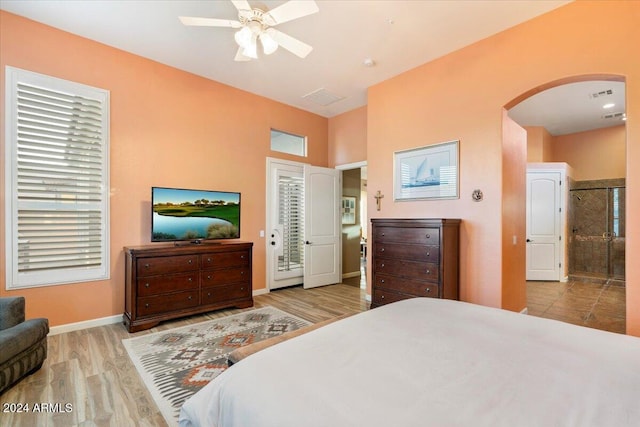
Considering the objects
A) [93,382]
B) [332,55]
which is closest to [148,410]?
[93,382]

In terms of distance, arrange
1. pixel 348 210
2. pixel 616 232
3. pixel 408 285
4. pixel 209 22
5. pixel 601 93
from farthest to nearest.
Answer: pixel 348 210
pixel 616 232
pixel 601 93
pixel 408 285
pixel 209 22

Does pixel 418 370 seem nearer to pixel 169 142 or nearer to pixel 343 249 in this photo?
pixel 169 142

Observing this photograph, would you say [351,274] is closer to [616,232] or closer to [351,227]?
[351,227]

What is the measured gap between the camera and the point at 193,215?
4.02m

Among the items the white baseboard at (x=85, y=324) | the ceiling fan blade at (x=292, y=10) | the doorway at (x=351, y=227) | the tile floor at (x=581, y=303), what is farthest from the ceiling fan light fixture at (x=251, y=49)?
the tile floor at (x=581, y=303)

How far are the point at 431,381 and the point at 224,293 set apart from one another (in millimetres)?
3507

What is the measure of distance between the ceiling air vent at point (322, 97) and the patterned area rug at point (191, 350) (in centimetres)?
358

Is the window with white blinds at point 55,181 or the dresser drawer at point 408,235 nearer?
the window with white blinds at point 55,181

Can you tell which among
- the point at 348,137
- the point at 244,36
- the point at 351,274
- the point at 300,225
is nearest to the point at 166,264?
the point at 300,225

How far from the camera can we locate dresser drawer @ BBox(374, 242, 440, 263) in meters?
3.24

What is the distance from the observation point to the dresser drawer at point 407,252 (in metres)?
3.24

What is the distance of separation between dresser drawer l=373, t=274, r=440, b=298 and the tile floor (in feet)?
6.02

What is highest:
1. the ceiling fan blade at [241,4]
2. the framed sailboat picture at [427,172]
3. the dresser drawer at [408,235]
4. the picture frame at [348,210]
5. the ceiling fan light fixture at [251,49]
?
the ceiling fan blade at [241,4]

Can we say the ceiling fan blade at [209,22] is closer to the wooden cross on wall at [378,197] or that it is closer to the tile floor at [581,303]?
the wooden cross on wall at [378,197]
